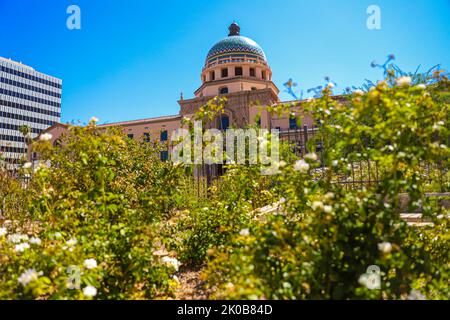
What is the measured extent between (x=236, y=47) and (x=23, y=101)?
54.8 m

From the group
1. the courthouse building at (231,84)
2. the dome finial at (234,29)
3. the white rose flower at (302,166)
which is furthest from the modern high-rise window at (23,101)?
the white rose flower at (302,166)

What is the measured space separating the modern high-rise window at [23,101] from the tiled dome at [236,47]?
44.4 metres

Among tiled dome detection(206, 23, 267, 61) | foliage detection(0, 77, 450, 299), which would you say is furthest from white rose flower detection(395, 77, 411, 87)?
tiled dome detection(206, 23, 267, 61)

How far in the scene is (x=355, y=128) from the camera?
2.30m

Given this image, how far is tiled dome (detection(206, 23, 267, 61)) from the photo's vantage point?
33.2 meters

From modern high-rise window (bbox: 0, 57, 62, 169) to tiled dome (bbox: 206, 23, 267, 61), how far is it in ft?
146

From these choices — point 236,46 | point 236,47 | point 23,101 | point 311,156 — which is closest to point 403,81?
point 311,156

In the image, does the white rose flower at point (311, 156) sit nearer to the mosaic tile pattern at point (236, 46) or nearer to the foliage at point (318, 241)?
the foliage at point (318, 241)

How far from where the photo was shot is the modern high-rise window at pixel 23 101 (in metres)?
62.8

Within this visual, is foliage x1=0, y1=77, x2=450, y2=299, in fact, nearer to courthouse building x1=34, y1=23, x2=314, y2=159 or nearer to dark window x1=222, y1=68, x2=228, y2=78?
courthouse building x1=34, y1=23, x2=314, y2=159

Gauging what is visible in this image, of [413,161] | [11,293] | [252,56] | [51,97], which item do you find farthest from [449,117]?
[51,97]

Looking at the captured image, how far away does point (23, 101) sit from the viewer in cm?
6612
